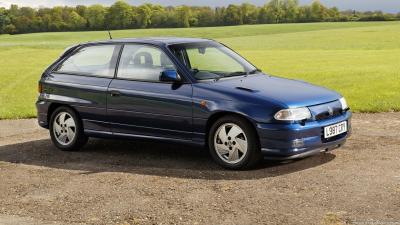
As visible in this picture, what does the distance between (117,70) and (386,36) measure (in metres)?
52.8

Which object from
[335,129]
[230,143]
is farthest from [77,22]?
[335,129]

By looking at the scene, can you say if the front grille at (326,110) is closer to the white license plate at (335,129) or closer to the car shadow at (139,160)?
the white license plate at (335,129)

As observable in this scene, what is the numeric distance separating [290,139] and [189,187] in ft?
4.09

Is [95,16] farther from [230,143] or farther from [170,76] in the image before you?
[230,143]

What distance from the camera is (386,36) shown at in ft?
190

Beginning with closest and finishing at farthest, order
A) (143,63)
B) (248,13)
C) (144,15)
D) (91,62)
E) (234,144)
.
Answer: (234,144)
(143,63)
(91,62)
(144,15)
(248,13)

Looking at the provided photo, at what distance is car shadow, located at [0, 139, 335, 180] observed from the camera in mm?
7379

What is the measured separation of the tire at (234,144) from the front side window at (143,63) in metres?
1.06

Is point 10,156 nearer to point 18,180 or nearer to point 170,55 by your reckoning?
point 18,180

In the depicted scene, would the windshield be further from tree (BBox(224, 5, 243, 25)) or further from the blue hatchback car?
tree (BBox(224, 5, 243, 25))

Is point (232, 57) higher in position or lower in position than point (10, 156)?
higher

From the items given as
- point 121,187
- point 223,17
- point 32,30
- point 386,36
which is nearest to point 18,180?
point 121,187

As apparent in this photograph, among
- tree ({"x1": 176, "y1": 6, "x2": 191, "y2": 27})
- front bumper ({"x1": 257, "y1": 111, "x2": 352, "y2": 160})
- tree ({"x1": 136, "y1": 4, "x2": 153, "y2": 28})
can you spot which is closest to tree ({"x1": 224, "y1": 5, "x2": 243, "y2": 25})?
tree ({"x1": 176, "y1": 6, "x2": 191, "y2": 27})

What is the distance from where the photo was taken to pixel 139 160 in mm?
8297
